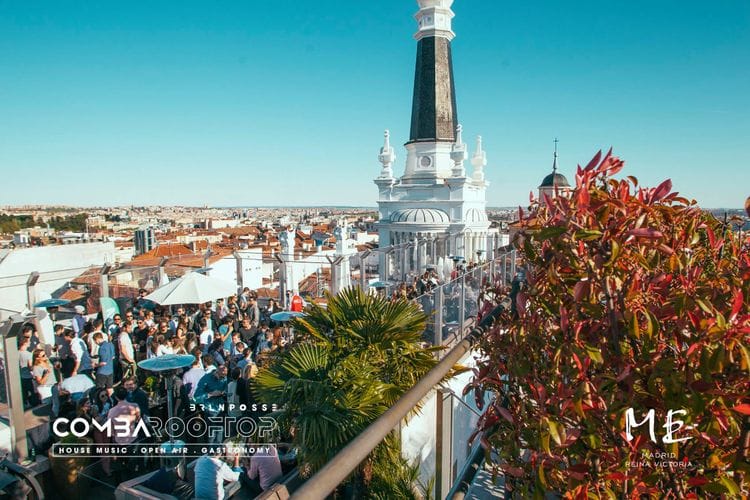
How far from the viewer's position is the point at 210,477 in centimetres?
475

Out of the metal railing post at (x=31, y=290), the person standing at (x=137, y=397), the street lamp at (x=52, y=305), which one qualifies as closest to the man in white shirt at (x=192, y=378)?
the person standing at (x=137, y=397)

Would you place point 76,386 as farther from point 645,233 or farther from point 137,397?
point 645,233

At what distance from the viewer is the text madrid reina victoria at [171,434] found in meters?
5.11

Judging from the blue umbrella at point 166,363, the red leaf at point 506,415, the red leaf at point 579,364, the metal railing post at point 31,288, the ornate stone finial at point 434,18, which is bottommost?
the blue umbrella at point 166,363

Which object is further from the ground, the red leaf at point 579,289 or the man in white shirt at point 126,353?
the red leaf at point 579,289

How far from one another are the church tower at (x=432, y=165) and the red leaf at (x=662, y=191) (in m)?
21.5

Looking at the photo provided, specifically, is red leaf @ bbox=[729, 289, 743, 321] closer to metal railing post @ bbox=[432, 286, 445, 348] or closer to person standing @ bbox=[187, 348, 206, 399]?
metal railing post @ bbox=[432, 286, 445, 348]

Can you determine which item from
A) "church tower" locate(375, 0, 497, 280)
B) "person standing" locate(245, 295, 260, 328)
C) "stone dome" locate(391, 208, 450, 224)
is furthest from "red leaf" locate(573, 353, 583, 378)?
"stone dome" locate(391, 208, 450, 224)

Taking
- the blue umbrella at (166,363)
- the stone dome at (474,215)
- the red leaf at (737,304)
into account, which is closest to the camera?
the red leaf at (737,304)

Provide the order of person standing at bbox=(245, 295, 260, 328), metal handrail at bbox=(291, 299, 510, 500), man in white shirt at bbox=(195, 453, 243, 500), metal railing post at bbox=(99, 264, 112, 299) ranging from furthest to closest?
1. person standing at bbox=(245, 295, 260, 328)
2. metal railing post at bbox=(99, 264, 112, 299)
3. man in white shirt at bbox=(195, 453, 243, 500)
4. metal handrail at bbox=(291, 299, 510, 500)

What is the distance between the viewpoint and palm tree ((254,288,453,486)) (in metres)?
4.23

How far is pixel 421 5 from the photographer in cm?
2594

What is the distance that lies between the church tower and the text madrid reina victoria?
57.4 feet

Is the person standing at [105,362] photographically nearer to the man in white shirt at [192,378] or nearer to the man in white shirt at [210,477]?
the man in white shirt at [192,378]
